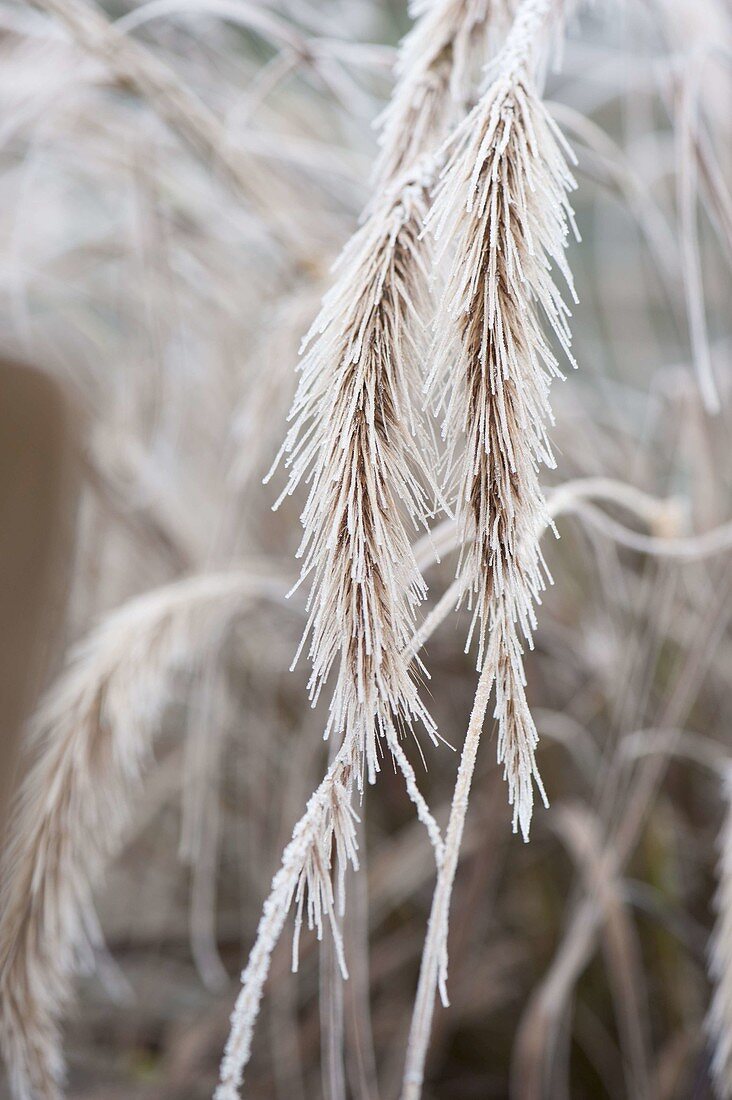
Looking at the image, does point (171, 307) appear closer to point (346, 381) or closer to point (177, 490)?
point (177, 490)

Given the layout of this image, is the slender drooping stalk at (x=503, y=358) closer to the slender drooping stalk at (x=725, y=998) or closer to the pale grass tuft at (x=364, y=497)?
the pale grass tuft at (x=364, y=497)

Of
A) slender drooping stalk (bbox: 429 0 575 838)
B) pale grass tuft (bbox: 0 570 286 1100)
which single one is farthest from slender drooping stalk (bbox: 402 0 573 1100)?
pale grass tuft (bbox: 0 570 286 1100)

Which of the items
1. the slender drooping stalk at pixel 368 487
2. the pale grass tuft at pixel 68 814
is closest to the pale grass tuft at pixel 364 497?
the slender drooping stalk at pixel 368 487

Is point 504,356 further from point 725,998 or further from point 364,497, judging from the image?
point 725,998

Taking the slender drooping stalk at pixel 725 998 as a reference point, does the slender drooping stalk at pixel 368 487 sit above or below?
above

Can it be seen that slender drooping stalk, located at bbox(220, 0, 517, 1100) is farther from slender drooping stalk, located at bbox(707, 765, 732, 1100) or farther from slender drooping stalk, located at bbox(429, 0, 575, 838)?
slender drooping stalk, located at bbox(707, 765, 732, 1100)

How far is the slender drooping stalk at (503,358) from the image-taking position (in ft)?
0.69

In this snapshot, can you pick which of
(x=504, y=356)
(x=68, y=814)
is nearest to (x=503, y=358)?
(x=504, y=356)

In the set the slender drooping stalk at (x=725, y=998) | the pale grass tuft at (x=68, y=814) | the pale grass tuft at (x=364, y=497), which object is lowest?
the slender drooping stalk at (x=725, y=998)

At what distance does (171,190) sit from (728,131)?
0.32 m

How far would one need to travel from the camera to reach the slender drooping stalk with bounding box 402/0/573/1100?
8.3 inches

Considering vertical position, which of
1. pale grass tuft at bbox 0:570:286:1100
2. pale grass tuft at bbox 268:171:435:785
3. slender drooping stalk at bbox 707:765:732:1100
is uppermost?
pale grass tuft at bbox 268:171:435:785

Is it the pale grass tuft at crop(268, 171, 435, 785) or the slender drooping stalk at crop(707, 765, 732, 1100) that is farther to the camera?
the slender drooping stalk at crop(707, 765, 732, 1100)

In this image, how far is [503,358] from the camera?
21cm
